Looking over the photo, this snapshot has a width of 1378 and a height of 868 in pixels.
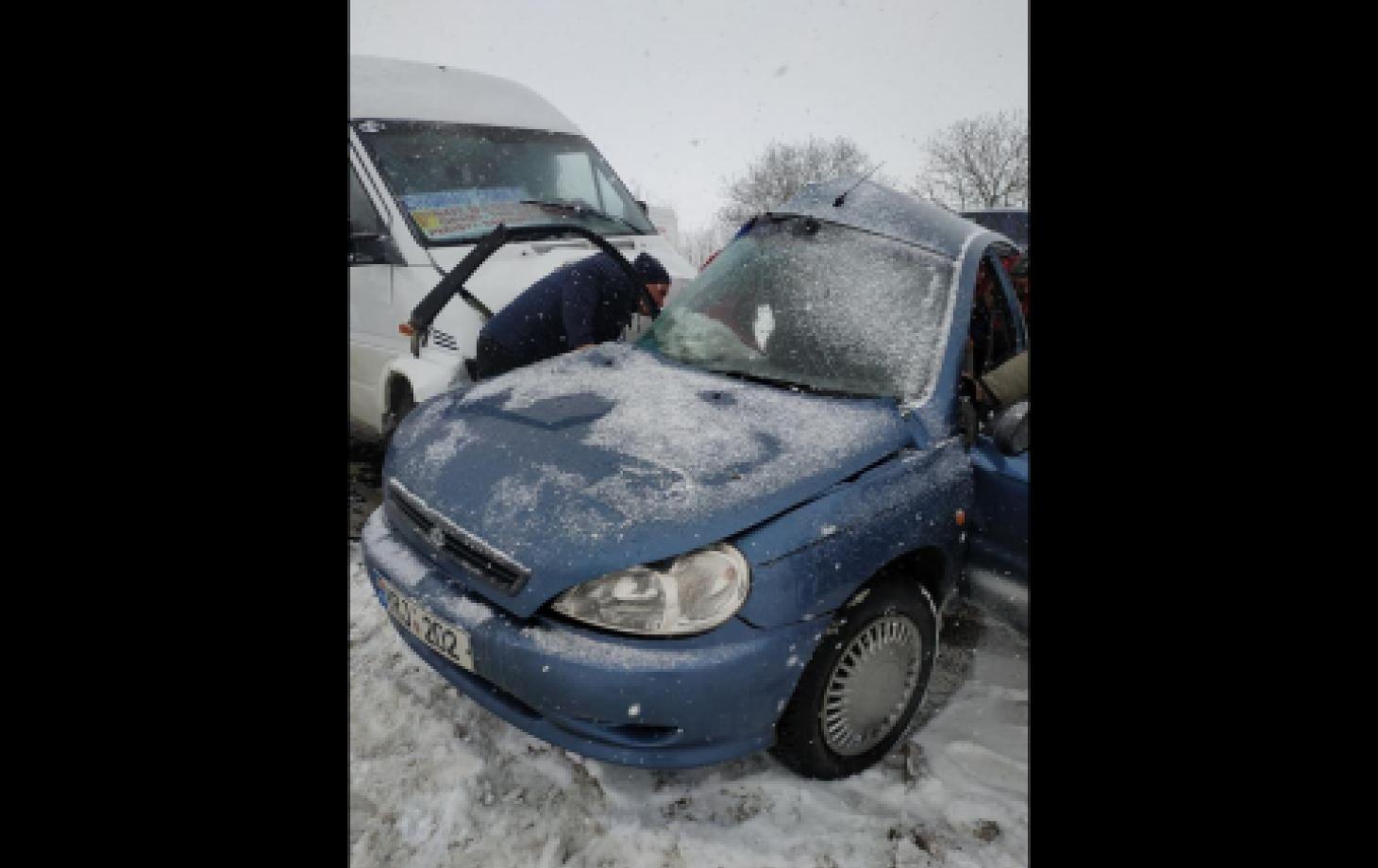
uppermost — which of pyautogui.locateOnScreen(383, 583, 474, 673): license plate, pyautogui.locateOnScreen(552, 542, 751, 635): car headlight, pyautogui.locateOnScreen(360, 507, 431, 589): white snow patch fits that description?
pyautogui.locateOnScreen(552, 542, 751, 635): car headlight

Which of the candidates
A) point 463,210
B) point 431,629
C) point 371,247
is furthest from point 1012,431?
point 371,247

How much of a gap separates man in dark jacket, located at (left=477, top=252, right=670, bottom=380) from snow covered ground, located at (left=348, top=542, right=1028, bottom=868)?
1.89 meters

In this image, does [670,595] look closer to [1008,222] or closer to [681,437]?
[681,437]

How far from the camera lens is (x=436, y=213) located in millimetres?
4121

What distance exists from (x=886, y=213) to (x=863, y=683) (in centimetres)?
186

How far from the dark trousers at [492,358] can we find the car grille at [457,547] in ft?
5.03

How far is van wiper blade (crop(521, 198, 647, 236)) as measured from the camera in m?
4.61

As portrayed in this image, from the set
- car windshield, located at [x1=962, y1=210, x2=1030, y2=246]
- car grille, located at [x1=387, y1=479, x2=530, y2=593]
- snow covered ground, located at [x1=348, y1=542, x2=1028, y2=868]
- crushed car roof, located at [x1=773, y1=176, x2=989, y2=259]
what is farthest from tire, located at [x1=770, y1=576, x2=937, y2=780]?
car windshield, located at [x1=962, y1=210, x2=1030, y2=246]

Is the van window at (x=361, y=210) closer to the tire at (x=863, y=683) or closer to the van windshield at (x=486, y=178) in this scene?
the van windshield at (x=486, y=178)

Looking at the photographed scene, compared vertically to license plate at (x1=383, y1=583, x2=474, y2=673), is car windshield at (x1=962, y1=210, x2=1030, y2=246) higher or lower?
higher

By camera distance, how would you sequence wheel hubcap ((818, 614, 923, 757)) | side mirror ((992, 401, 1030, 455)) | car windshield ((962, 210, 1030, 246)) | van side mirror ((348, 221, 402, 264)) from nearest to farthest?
wheel hubcap ((818, 614, 923, 757))
side mirror ((992, 401, 1030, 455))
van side mirror ((348, 221, 402, 264))
car windshield ((962, 210, 1030, 246))

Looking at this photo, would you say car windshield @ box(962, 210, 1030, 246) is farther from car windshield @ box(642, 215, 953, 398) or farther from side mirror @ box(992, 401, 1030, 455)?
side mirror @ box(992, 401, 1030, 455)

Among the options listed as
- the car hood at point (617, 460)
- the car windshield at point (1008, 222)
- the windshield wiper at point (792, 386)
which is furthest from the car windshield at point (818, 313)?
the car windshield at point (1008, 222)
